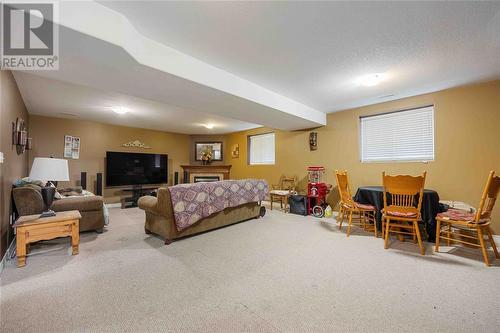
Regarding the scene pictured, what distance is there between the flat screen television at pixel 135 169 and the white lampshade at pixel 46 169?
12.4ft

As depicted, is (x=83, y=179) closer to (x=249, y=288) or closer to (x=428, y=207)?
(x=249, y=288)

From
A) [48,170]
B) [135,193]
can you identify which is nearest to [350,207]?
[48,170]

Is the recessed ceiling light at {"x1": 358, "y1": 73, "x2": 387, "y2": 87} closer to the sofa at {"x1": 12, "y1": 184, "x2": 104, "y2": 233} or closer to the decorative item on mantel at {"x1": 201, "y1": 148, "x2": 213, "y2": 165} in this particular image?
the sofa at {"x1": 12, "y1": 184, "x2": 104, "y2": 233}

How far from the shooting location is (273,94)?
3.72 m

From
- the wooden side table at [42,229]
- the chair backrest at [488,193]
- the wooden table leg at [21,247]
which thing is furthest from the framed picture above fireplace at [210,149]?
the chair backrest at [488,193]

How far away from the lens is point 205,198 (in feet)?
10.6

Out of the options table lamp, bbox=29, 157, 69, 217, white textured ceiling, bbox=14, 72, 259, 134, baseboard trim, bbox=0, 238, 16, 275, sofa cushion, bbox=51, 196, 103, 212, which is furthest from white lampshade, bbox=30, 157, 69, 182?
white textured ceiling, bbox=14, 72, 259, 134

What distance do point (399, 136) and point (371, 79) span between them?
1559 millimetres

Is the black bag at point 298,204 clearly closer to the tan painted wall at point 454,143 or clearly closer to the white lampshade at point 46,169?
the tan painted wall at point 454,143

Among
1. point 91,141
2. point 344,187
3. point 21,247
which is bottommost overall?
point 21,247

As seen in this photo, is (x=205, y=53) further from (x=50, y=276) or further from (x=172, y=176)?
(x=172, y=176)

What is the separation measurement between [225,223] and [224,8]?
3076 millimetres

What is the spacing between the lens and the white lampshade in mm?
2340

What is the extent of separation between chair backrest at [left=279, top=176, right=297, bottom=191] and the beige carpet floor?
2.76 m
